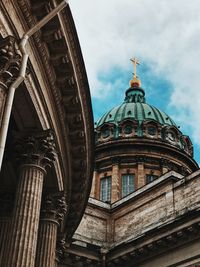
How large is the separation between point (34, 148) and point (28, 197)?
1590 mm

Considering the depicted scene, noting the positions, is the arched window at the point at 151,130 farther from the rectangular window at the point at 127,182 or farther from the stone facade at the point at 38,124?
the stone facade at the point at 38,124

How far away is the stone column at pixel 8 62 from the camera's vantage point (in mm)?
11055

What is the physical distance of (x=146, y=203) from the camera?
1281 inches

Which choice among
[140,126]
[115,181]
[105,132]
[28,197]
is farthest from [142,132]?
[28,197]

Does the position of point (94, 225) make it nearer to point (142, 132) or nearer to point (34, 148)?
point (142, 132)

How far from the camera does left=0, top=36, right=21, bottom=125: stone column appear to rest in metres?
11.1

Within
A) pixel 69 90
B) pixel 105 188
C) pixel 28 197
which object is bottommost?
pixel 28 197

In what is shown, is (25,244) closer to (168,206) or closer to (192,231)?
(192,231)

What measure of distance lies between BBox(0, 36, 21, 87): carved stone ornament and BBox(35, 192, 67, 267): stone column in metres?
6.37

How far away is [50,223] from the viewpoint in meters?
16.5

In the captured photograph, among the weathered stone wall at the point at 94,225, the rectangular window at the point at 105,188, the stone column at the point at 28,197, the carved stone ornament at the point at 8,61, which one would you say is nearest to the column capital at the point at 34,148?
the stone column at the point at 28,197

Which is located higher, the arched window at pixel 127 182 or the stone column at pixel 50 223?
the arched window at pixel 127 182

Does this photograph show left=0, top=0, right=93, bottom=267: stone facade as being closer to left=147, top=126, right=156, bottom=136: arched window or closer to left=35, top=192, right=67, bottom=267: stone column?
left=35, top=192, right=67, bottom=267: stone column

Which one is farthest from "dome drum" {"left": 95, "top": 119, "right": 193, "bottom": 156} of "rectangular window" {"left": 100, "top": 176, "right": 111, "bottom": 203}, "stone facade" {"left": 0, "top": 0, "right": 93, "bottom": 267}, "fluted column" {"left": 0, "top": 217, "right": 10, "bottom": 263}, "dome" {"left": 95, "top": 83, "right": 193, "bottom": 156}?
"fluted column" {"left": 0, "top": 217, "right": 10, "bottom": 263}
